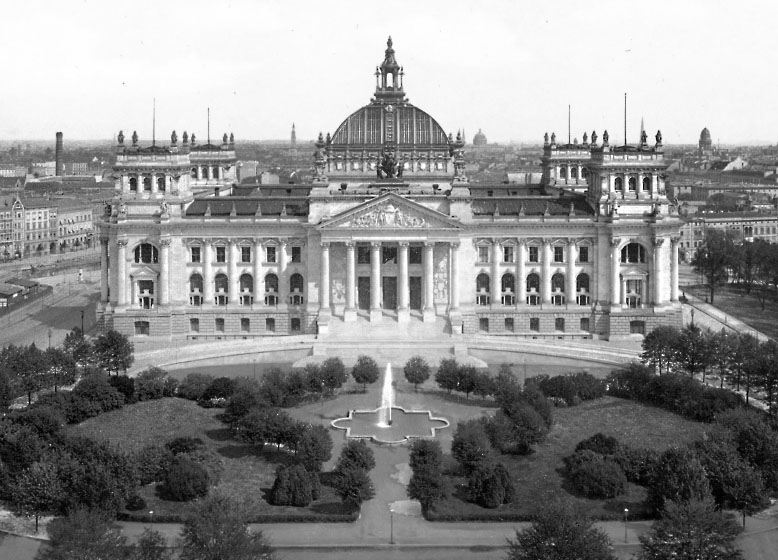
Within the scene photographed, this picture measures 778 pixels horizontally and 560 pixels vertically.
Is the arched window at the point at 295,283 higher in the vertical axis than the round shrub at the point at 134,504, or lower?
higher

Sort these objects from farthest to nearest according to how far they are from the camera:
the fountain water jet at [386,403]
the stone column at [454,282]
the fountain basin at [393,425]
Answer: the stone column at [454,282] → the fountain water jet at [386,403] → the fountain basin at [393,425]

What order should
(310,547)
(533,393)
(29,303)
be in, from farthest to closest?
(29,303), (533,393), (310,547)

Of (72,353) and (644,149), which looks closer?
(72,353)

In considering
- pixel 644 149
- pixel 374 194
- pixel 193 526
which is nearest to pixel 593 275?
pixel 644 149

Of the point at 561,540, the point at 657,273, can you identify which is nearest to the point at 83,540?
the point at 561,540

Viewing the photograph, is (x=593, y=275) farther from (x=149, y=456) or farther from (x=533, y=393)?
(x=149, y=456)

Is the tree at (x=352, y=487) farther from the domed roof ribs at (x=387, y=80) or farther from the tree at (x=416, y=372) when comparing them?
the domed roof ribs at (x=387, y=80)

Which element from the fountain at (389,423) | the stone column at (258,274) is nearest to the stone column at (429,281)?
the stone column at (258,274)
